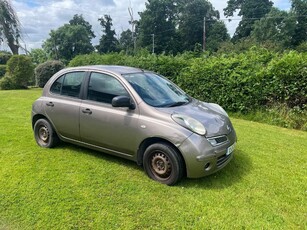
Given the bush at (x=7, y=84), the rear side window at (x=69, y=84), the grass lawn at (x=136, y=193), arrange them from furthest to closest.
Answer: the bush at (x=7, y=84) < the rear side window at (x=69, y=84) < the grass lawn at (x=136, y=193)

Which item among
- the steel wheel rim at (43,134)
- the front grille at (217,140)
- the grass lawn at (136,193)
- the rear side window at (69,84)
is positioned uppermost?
the rear side window at (69,84)

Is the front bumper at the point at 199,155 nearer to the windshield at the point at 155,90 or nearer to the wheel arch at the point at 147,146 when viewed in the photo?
the wheel arch at the point at 147,146

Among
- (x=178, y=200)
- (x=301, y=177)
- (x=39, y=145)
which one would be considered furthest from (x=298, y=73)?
(x=39, y=145)

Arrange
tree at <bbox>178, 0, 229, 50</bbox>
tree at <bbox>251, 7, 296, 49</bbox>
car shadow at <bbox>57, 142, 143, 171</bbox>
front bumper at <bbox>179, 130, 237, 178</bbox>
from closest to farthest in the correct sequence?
1. front bumper at <bbox>179, 130, 237, 178</bbox>
2. car shadow at <bbox>57, 142, 143, 171</bbox>
3. tree at <bbox>251, 7, 296, 49</bbox>
4. tree at <bbox>178, 0, 229, 50</bbox>

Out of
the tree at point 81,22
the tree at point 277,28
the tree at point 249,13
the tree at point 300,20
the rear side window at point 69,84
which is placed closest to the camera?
the rear side window at point 69,84

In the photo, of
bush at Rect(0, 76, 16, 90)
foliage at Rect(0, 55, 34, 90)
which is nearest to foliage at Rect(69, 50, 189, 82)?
foliage at Rect(0, 55, 34, 90)

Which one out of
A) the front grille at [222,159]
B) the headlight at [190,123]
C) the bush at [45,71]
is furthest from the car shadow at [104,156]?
the bush at [45,71]

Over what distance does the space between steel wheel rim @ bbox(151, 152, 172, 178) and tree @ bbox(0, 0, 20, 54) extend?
22.0 m

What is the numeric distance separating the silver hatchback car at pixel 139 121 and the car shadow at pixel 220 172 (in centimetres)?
23

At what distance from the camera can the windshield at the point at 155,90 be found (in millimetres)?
3819

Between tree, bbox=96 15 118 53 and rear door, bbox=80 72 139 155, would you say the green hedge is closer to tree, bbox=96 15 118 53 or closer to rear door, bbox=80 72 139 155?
rear door, bbox=80 72 139 155

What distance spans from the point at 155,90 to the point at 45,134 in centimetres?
237

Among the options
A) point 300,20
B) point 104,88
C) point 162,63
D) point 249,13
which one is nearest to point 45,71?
point 162,63

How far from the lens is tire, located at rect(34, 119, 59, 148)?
4727 mm
